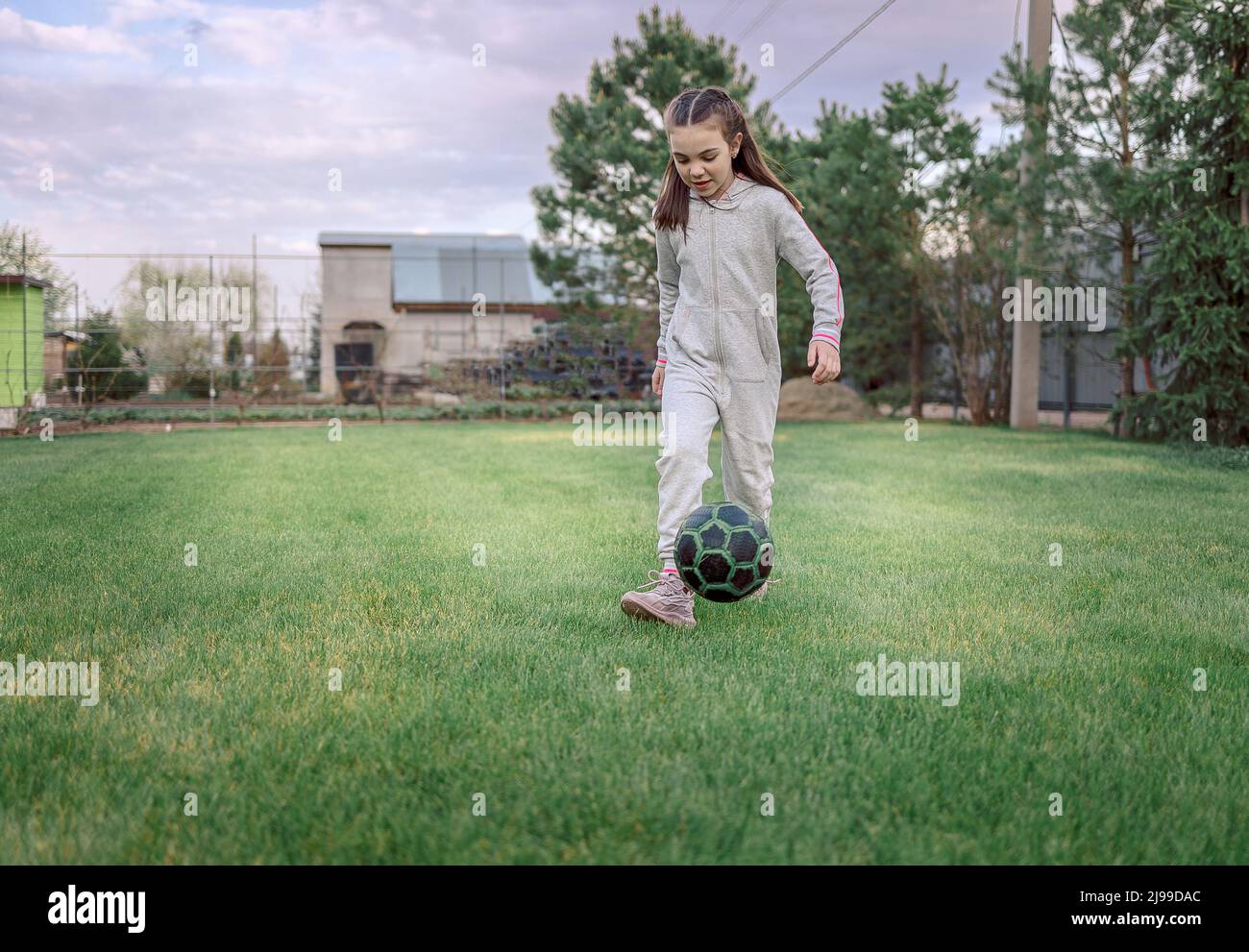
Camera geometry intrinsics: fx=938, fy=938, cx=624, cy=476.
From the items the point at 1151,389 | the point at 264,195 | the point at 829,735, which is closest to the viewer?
the point at 829,735

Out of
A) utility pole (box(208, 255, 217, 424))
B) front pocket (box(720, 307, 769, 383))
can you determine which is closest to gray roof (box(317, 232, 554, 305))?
utility pole (box(208, 255, 217, 424))

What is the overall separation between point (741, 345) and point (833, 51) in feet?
53.6

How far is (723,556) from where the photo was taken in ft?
10.8

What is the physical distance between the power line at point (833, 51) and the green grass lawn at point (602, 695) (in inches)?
521

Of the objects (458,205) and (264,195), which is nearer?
(264,195)

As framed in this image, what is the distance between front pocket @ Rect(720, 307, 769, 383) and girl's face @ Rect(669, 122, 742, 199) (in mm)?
497

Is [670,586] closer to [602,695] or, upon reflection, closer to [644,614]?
[644,614]

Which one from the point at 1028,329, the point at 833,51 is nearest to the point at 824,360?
the point at 1028,329

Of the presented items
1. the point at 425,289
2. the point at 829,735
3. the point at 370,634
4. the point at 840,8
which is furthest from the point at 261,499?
the point at 425,289

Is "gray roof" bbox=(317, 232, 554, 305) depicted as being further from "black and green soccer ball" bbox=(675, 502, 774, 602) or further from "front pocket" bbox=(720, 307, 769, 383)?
"black and green soccer ball" bbox=(675, 502, 774, 602)

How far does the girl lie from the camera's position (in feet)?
11.7

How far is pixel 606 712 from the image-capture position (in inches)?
97.3
